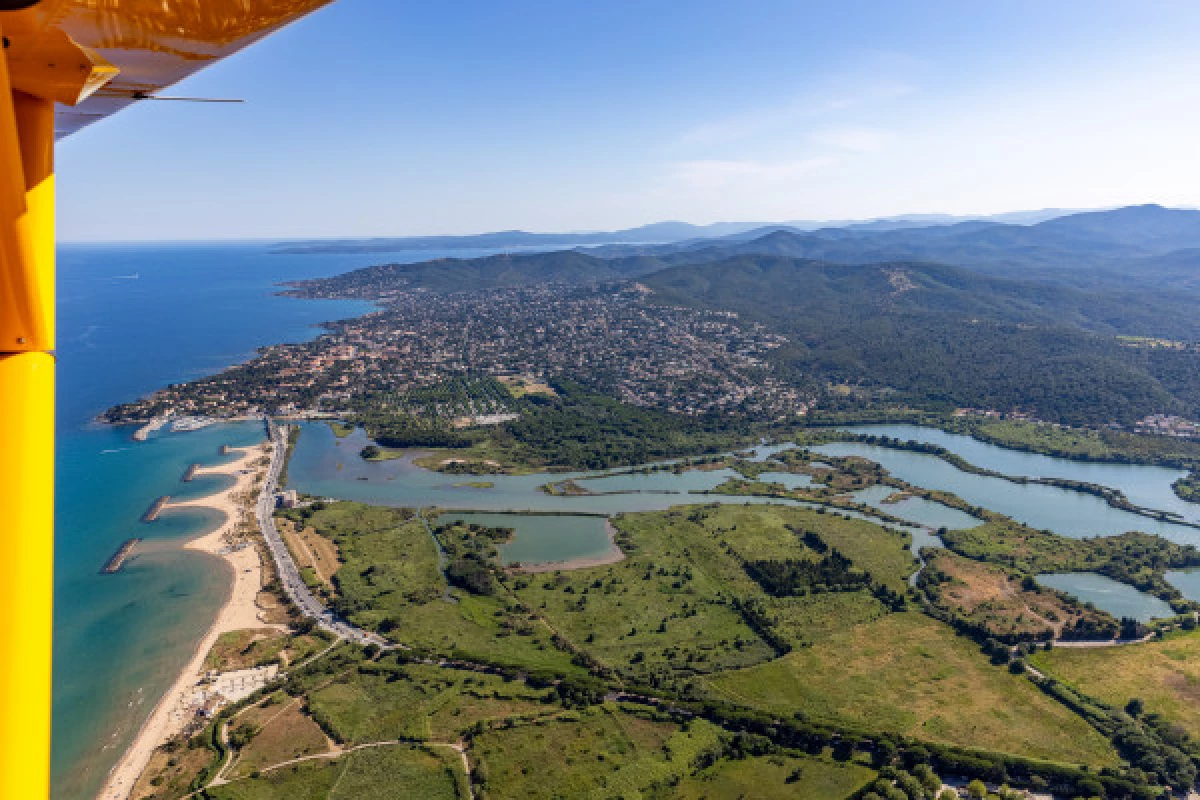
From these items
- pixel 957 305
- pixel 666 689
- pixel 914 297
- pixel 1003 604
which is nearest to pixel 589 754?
pixel 666 689

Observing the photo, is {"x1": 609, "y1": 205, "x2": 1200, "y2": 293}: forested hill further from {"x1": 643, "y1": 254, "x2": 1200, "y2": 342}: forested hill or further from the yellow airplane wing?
the yellow airplane wing

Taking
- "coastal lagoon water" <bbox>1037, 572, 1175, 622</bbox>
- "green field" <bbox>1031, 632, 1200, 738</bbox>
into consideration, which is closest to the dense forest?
"coastal lagoon water" <bbox>1037, 572, 1175, 622</bbox>

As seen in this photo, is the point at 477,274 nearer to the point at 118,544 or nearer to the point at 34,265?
the point at 118,544

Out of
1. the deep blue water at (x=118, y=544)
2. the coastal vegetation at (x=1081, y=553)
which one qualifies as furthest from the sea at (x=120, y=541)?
the coastal vegetation at (x=1081, y=553)

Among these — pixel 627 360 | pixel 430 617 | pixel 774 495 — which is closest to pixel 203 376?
pixel 627 360

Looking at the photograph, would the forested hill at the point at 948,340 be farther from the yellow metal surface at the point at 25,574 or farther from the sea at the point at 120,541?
the yellow metal surface at the point at 25,574
